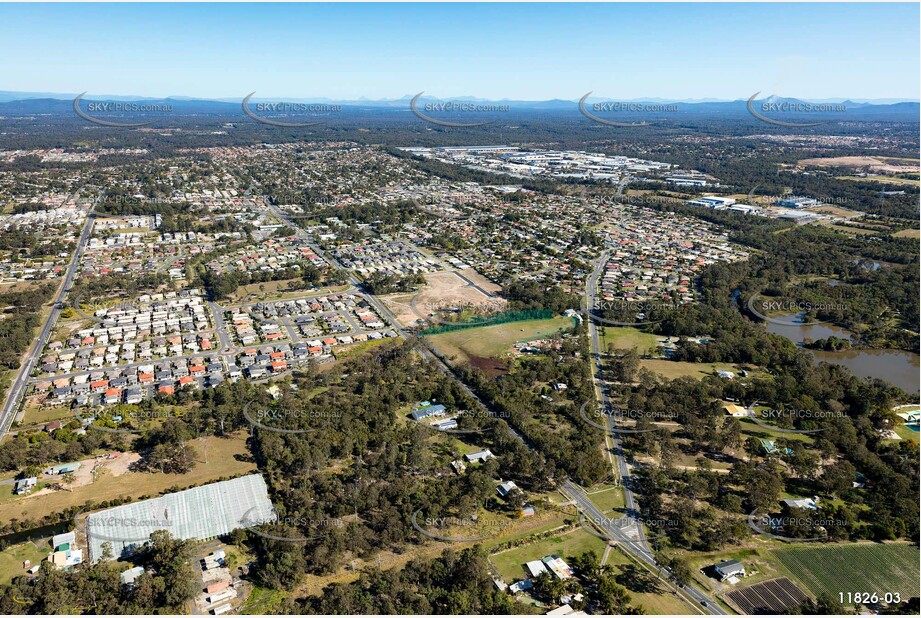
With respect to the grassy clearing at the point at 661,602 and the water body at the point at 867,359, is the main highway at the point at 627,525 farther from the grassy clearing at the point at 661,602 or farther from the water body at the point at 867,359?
the water body at the point at 867,359

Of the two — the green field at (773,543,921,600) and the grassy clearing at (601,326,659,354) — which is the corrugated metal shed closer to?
the green field at (773,543,921,600)

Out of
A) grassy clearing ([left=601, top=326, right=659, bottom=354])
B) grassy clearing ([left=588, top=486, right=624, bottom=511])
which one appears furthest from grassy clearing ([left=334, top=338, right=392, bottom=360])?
grassy clearing ([left=588, top=486, right=624, bottom=511])

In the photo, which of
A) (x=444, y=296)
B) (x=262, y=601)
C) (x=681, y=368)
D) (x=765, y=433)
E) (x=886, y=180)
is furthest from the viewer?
(x=886, y=180)

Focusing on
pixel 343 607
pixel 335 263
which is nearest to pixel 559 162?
pixel 335 263

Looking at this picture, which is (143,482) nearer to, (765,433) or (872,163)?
(765,433)

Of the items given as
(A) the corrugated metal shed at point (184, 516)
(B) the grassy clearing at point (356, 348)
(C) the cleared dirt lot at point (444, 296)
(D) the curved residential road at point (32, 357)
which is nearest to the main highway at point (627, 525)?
(A) the corrugated metal shed at point (184, 516)

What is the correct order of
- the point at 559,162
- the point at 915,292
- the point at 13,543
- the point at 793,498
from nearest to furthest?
the point at 13,543 → the point at 793,498 → the point at 915,292 → the point at 559,162

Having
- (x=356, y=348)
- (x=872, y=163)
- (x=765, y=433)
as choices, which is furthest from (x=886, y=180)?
(x=356, y=348)

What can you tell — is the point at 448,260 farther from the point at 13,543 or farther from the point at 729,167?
the point at 729,167
